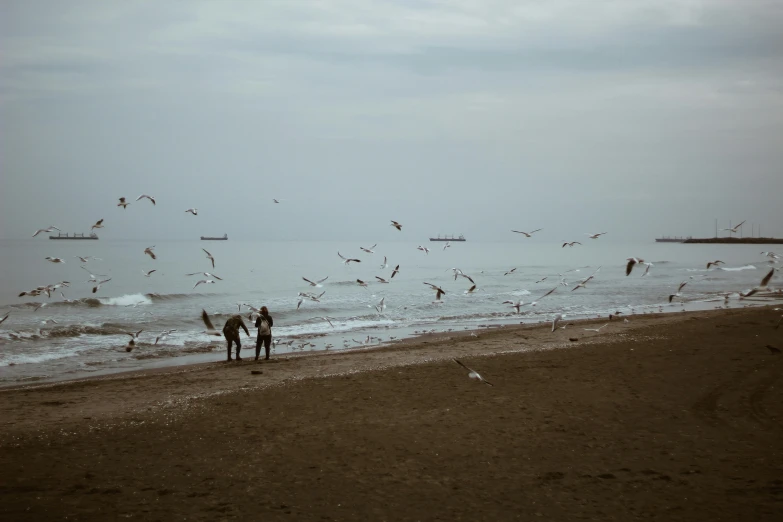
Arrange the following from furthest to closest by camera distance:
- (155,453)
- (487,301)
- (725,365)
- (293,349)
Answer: (487,301)
(293,349)
(725,365)
(155,453)

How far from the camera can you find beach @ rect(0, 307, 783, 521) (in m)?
5.92

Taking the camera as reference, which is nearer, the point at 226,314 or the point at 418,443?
the point at 418,443

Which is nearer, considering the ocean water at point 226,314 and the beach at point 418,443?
the beach at point 418,443

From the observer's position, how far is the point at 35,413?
402 inches

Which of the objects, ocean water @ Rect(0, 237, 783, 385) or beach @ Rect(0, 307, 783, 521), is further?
ocean water @ Rect(0, 237, 783, 385)

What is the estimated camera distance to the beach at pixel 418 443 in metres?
5.92

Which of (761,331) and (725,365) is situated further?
(761,331)

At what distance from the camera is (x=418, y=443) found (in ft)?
25.7

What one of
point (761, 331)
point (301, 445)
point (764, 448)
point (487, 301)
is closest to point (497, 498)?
point (301, 445)

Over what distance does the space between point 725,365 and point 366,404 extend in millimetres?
7376

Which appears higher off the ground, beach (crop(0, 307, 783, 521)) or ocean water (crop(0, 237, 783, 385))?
beach (crop(0, 307, 783, 521))

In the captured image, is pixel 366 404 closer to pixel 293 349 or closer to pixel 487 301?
pixel 293 349

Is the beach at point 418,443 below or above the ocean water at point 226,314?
above

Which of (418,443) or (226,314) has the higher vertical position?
(418,443)
